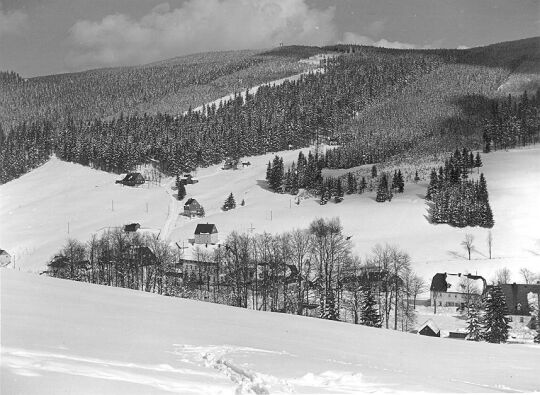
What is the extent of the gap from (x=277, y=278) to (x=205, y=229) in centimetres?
3850

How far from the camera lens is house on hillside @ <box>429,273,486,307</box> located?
5934 cm

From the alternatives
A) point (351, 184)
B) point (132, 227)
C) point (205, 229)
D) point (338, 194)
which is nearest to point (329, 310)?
point (205, 229)

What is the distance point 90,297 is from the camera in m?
19.0

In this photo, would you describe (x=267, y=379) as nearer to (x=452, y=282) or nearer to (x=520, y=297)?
(x=520, y=297)

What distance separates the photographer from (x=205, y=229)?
82875 millimetres

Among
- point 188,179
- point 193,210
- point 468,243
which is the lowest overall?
point 468,243

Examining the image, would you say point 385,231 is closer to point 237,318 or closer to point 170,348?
point 237,318

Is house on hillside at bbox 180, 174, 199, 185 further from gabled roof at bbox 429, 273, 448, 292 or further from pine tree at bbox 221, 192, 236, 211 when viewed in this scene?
gabled roof at bbox 429, 273, 448, 292

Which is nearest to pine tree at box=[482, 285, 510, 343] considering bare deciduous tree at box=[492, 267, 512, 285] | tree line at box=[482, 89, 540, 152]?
bare deciduous tree at box=[492, 267, 512, 285]

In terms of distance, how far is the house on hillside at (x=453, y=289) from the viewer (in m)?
59.3

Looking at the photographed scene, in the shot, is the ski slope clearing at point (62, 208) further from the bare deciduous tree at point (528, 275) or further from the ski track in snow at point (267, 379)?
the ski track in snow at point (267, 379)

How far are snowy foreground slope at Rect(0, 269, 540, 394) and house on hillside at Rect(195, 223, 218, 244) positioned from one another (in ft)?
201

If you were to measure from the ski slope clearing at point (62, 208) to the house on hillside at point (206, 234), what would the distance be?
9984mm

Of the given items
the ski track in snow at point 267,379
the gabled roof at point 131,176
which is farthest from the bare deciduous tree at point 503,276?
the gabled roof at point 131,176
